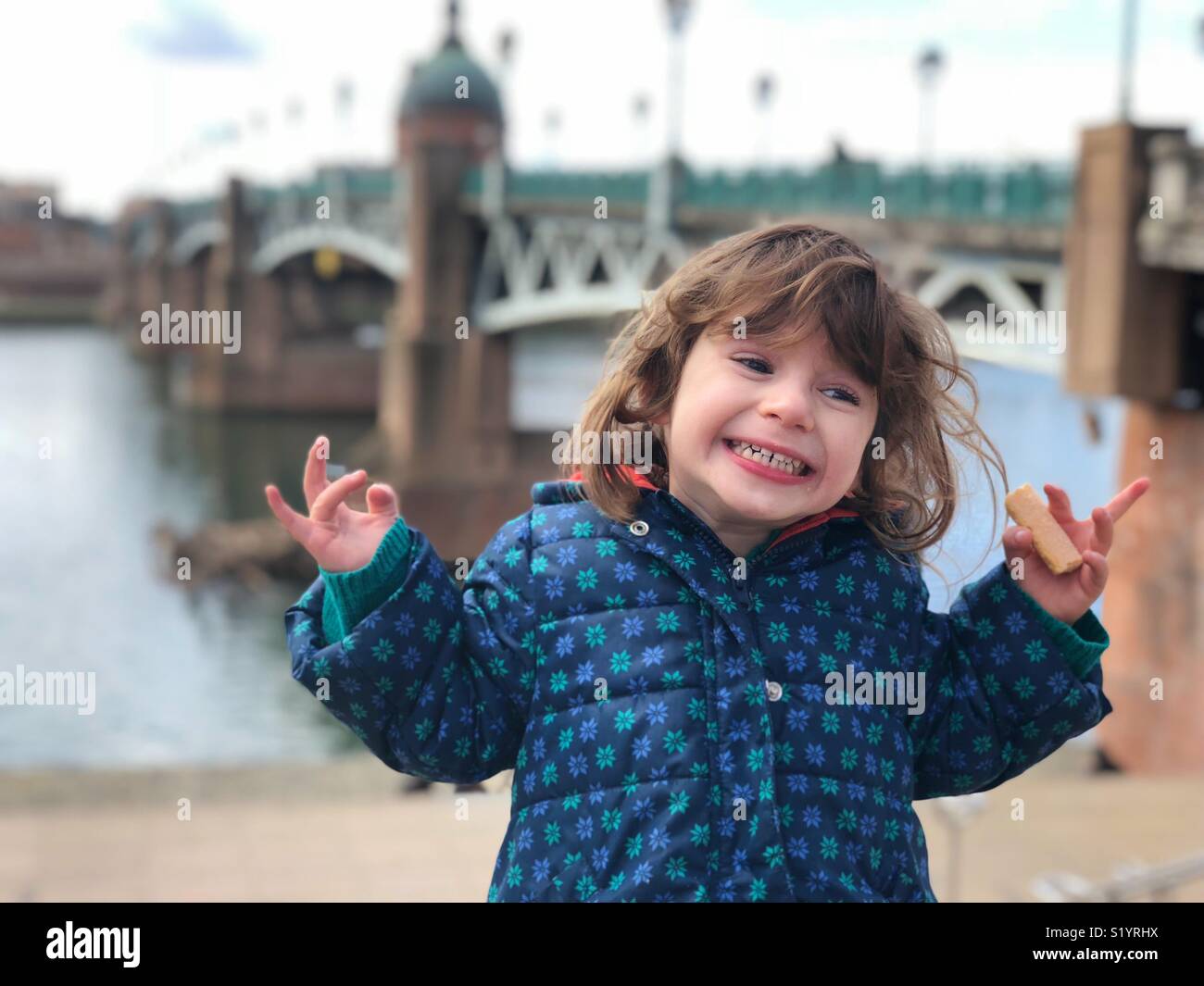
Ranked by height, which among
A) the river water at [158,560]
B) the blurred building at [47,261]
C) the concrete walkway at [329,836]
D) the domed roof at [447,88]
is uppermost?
the domed roof at [447,88]

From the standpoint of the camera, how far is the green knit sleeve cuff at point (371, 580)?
67.7 inches

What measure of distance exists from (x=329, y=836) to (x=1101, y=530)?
246 inches

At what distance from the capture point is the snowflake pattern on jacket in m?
1.70

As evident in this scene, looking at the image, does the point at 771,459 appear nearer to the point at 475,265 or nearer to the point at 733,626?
the point at 733,626

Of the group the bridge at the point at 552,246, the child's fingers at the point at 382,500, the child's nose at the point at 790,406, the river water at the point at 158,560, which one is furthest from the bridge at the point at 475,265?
the river water at the point at 158,560

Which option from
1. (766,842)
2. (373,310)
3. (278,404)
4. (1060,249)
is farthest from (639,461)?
(373,310)

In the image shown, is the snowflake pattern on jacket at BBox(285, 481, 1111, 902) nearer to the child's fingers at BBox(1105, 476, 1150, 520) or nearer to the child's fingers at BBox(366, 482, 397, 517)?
the child's fingers at BBox(366, 482, 397, 517)

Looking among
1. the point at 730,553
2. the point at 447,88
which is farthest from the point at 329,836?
the point at 447,88

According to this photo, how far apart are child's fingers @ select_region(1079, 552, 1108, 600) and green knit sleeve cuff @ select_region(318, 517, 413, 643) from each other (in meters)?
0.79

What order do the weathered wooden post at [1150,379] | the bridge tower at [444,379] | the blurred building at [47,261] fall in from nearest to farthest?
the weathered wooden post at [1150,379]
the bridge tower at [444,379]
the blurred building at [47,261]

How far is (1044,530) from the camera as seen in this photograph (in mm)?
1858

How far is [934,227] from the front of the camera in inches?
522

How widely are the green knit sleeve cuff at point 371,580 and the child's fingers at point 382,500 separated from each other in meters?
0.03

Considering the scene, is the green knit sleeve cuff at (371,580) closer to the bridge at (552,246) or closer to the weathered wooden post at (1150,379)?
the bridge at (552,246)
